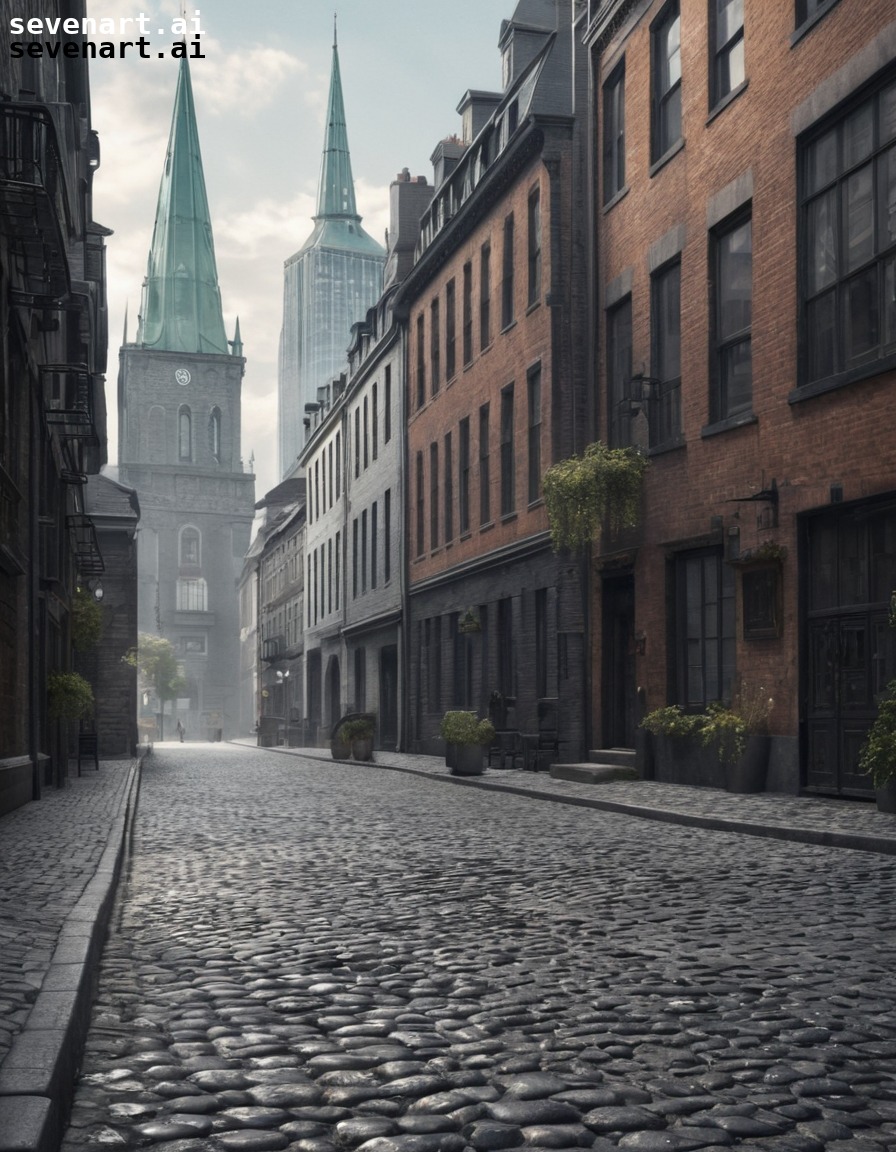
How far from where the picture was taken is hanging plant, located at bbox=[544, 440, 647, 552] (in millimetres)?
20891

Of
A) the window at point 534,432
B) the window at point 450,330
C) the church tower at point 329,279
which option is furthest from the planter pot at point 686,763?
the church tower at point 329,279

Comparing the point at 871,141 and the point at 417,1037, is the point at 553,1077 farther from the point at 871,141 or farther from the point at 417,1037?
the point at 871,141

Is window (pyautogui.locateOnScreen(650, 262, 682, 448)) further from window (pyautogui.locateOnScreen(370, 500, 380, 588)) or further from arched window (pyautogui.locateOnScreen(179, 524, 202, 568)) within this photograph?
arched window (pyautogui.locateOnScreen(179, 524, 202, 568))

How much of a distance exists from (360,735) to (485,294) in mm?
9746

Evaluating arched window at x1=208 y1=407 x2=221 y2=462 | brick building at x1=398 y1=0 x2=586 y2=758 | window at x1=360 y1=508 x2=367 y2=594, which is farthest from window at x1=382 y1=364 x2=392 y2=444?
arched window at x1=208 y1=407 x2=221 y2=462

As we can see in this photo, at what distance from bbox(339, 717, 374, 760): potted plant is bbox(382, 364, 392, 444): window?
11492 millimetres

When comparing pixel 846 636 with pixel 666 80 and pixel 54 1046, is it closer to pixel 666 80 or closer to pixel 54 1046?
pixel 666 80

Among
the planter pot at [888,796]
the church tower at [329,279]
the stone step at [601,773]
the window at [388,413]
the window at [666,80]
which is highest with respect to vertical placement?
the church tower at [329,279]

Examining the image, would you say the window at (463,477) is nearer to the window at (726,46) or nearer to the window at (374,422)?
the window at (374,422)

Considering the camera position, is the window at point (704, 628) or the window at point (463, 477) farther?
the window at point (463, 477)

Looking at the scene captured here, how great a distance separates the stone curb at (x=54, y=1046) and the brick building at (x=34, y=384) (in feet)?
27.6

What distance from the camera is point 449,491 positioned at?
3384 cm

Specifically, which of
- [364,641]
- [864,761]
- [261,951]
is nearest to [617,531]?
[864,761]

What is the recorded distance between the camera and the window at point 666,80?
21.1 meters
